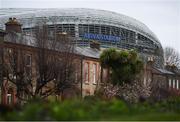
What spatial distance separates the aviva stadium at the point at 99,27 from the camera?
11925 centimetres

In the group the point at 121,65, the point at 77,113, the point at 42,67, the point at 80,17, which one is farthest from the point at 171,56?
the point at 77,113

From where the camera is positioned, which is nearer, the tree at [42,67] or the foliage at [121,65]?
the tree at [42,67]

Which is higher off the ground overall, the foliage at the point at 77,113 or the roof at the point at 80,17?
the roof at the point at 80,17

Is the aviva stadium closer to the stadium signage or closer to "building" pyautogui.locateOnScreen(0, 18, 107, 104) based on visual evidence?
the stadium signage

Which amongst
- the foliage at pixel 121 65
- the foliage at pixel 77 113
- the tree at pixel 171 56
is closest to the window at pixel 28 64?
the foliage at pixel 121 65

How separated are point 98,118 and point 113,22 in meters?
106

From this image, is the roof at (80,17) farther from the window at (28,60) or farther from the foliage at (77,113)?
the foliage at (77,113)

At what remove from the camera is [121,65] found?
175ft

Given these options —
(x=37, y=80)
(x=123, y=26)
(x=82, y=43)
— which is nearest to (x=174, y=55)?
(x=123, y=26)

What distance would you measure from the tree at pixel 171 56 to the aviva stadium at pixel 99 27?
2774 mm

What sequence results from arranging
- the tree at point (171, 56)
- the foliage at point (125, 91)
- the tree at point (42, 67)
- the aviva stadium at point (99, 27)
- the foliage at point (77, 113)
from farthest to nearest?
the tree at point (171, 56)
the aviva stadium at point (99, 27)
the foliage at point (125, 91)
the tree at point (42, 67)
the foliage at point (77, 113)

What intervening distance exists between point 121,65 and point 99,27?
71060 millimetres

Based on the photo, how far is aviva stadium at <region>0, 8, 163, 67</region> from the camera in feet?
391

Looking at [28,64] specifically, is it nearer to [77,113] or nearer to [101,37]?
[77,113]
